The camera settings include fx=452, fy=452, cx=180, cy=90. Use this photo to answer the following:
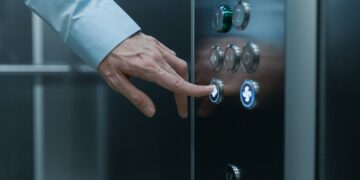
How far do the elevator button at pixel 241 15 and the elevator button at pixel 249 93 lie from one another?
0.07 metres

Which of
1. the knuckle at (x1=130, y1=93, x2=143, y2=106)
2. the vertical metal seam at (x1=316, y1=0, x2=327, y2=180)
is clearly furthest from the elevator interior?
the knuckle at (x1=130, y1=93, x2=143, y2=106)

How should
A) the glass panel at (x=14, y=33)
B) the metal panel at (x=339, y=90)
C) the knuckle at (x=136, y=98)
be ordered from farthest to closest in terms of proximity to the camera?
the glass panel at (x=14, y=33) → the knuckle at (x=136, y=98) → the metal panel at (x=339, y=90)

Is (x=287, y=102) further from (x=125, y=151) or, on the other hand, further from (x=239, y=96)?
(x=125, y=151)

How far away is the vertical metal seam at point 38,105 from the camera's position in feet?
3.02

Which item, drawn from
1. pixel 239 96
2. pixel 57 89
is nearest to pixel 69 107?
pixel 57 89

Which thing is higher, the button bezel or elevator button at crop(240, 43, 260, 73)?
elevator button at crop(240, 43, 260, 73)

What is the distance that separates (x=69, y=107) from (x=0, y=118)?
137 mm

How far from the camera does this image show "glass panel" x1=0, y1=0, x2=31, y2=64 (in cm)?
91

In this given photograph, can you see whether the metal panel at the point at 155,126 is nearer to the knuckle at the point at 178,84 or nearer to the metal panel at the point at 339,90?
the knuckle at the point at 178,84

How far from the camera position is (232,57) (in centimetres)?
58

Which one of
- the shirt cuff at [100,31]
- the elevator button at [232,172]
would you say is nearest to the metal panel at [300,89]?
the elevator button at [232,172]

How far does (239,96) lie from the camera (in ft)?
1.92

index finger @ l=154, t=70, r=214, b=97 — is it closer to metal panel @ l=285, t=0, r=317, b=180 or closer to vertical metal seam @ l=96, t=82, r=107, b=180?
metal panel @ l=285, t=0, r=317, b=180

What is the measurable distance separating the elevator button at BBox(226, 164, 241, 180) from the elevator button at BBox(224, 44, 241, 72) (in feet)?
0.43
